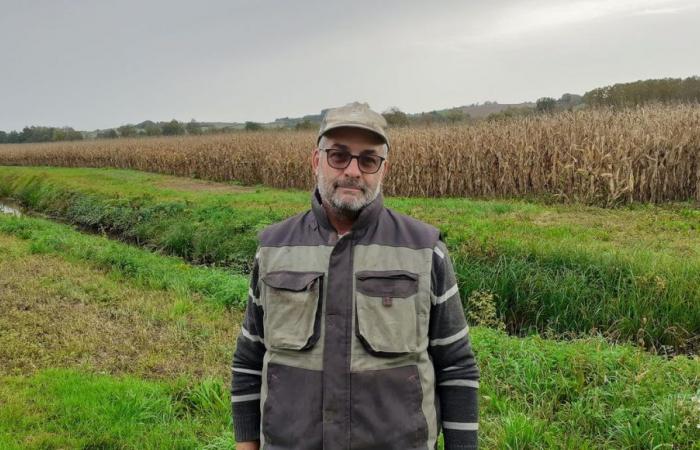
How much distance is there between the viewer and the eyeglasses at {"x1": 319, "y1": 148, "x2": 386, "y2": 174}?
216 cm

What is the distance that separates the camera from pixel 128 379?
17.7 feet

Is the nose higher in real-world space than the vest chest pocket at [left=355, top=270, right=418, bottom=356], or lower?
higher

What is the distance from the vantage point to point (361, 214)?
2135 millimetres

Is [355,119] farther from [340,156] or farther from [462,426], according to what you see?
[462,426]

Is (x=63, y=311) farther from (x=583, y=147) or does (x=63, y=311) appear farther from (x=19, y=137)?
(x=19, y=137)

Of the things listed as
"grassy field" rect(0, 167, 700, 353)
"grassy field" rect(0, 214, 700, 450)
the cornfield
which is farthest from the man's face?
the cornfield

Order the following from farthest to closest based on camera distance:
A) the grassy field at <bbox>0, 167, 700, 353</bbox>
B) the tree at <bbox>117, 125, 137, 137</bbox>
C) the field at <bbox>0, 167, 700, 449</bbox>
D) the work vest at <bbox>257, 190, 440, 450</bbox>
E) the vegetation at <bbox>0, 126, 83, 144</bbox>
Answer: the vegetation at <bbox>0, 126, 83, 144</bbox> → the tree at <bbox>117, 125, 137, 137</bbox> → the grassy field at <bbox>0, 167, 700, 353</bbox> → the field at <bbox>0, 167, 700, 449</bbox> → the work vest at <bbox>257, 190, 440, 450</bbox>

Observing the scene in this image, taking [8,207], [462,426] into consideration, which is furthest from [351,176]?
[8,207]

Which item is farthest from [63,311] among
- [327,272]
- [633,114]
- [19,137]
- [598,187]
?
[19,137]

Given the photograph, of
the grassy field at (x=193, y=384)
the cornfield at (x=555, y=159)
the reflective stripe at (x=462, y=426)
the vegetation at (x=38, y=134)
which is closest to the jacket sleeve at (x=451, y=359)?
the reflective stripe at (x=462, y=426)

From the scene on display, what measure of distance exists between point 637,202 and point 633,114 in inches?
146

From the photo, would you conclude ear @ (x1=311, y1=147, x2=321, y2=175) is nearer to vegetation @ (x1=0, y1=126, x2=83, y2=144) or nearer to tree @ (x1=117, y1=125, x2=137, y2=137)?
tree @ (x1=117, y1=125, x2=137, y2=137)

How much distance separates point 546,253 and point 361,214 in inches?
261

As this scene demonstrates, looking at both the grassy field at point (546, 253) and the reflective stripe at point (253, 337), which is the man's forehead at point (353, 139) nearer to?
the reflective stripe at point (253, 337)
